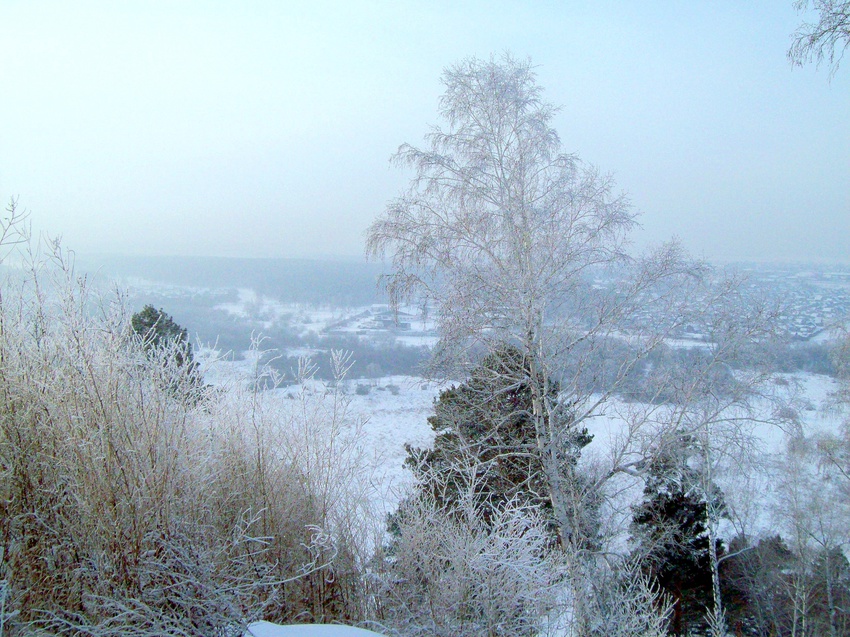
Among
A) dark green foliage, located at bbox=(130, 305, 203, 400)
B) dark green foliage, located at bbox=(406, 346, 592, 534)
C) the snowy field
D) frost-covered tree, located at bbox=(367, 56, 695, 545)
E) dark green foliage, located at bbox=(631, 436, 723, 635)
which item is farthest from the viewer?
dark green foliage, located at bbox=(631, 436, 723, 635)

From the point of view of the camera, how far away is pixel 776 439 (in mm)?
6617

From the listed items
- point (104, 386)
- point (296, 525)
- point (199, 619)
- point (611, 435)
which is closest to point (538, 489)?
point (611, 435)

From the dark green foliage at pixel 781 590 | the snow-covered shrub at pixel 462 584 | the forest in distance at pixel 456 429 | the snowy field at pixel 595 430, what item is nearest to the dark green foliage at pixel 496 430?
the forest in distance at pixel 456 429

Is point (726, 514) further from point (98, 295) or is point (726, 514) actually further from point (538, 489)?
point (98, 295)

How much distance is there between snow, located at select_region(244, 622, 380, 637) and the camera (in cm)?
237

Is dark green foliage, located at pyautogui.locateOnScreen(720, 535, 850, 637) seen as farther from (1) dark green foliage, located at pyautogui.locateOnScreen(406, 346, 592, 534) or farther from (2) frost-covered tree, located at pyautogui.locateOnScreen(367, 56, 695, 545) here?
(2) frost-covered tree, located at pyautogui.locateOnScreen(367, 56, 695, 545)

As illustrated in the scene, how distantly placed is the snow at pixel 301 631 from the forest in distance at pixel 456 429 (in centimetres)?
7

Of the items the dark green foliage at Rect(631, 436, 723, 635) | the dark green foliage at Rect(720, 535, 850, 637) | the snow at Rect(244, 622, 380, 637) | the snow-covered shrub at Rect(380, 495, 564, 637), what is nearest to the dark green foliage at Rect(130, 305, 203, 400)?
the snow at Rect(244, 622, 380, 637)

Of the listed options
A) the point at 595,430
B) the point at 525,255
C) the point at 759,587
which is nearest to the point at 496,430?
the point at 525,255

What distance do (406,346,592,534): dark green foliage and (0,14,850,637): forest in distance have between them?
0.16ft

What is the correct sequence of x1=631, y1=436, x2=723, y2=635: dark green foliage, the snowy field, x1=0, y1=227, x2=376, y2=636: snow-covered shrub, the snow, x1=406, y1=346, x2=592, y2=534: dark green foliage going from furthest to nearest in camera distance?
1. x1=631, y1=436, x2=723, y2=635: dark green foliage
2. x1=406, y1=346, x2=592, y2=534: dark green foliage
3. the snowy field
4. the snow
5. x1=0, y1=227, x2=376, y2=636: snow-covered shrub

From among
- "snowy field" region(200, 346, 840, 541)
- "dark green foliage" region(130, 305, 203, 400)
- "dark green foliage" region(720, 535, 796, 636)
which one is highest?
"dark green foliage" region(130, 305, 203, 400)

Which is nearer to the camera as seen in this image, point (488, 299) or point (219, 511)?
point (219, 511)

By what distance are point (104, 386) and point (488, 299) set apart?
3970mm
